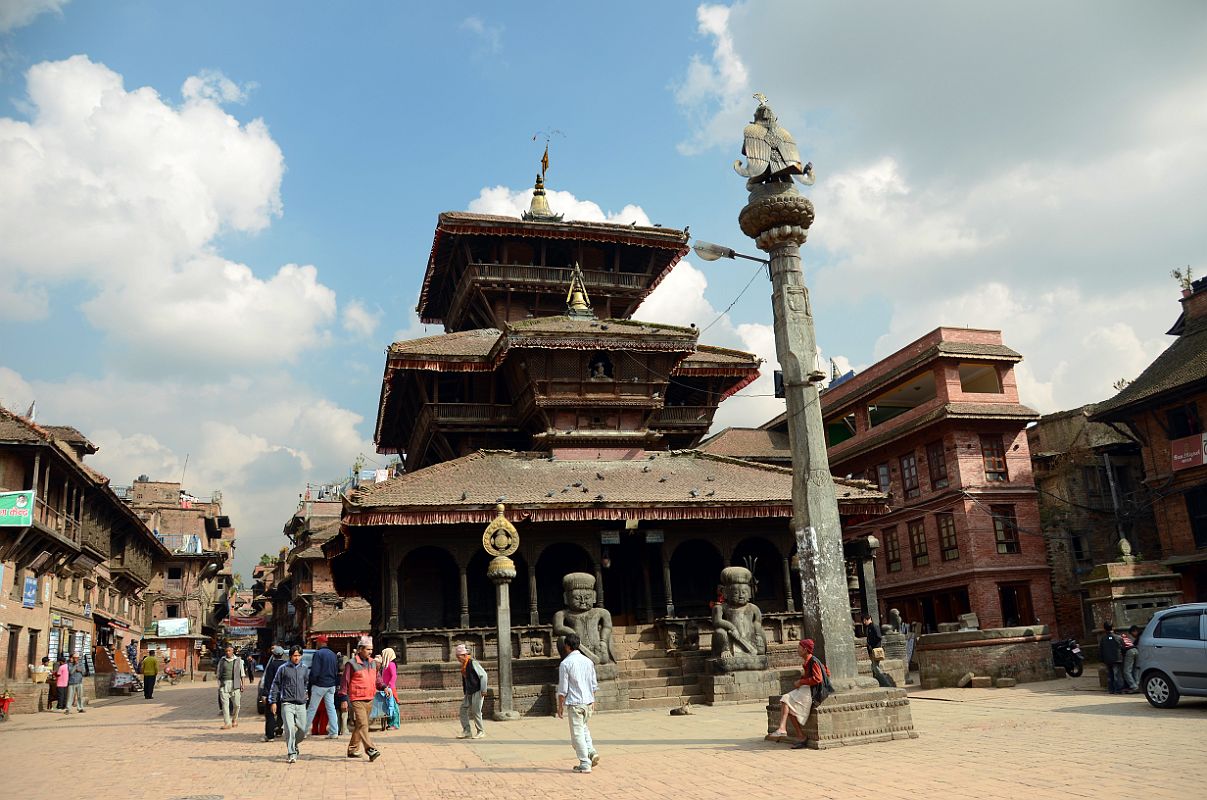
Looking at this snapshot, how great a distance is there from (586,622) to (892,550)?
24.2m

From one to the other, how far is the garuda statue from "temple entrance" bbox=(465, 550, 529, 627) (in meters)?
13.0

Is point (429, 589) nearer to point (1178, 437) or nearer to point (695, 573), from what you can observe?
point (695, 573)

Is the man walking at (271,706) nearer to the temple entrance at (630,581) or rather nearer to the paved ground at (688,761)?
the paved ground at (688,761)

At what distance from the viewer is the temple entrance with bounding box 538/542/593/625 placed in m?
24.6

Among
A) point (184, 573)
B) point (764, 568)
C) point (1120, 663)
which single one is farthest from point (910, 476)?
point (184, 573)

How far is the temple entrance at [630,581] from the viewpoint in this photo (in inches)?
976

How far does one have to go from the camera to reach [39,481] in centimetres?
3014

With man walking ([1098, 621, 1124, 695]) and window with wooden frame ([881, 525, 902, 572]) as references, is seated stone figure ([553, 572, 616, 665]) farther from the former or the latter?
window with wooden frame ([881, 525, 902, 572])

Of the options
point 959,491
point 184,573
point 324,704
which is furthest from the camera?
point 184,573

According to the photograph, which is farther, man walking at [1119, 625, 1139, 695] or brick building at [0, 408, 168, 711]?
brick building at [0, 408, 168, 711]

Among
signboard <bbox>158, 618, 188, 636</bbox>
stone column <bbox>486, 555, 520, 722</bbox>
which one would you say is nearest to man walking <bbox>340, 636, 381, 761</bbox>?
stone column <bbox>486, 555, 520, 722</bbox>

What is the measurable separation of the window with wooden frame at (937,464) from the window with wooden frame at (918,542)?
1.93 meters

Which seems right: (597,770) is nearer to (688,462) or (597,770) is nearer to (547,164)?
(688,462)

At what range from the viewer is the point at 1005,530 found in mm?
34906
